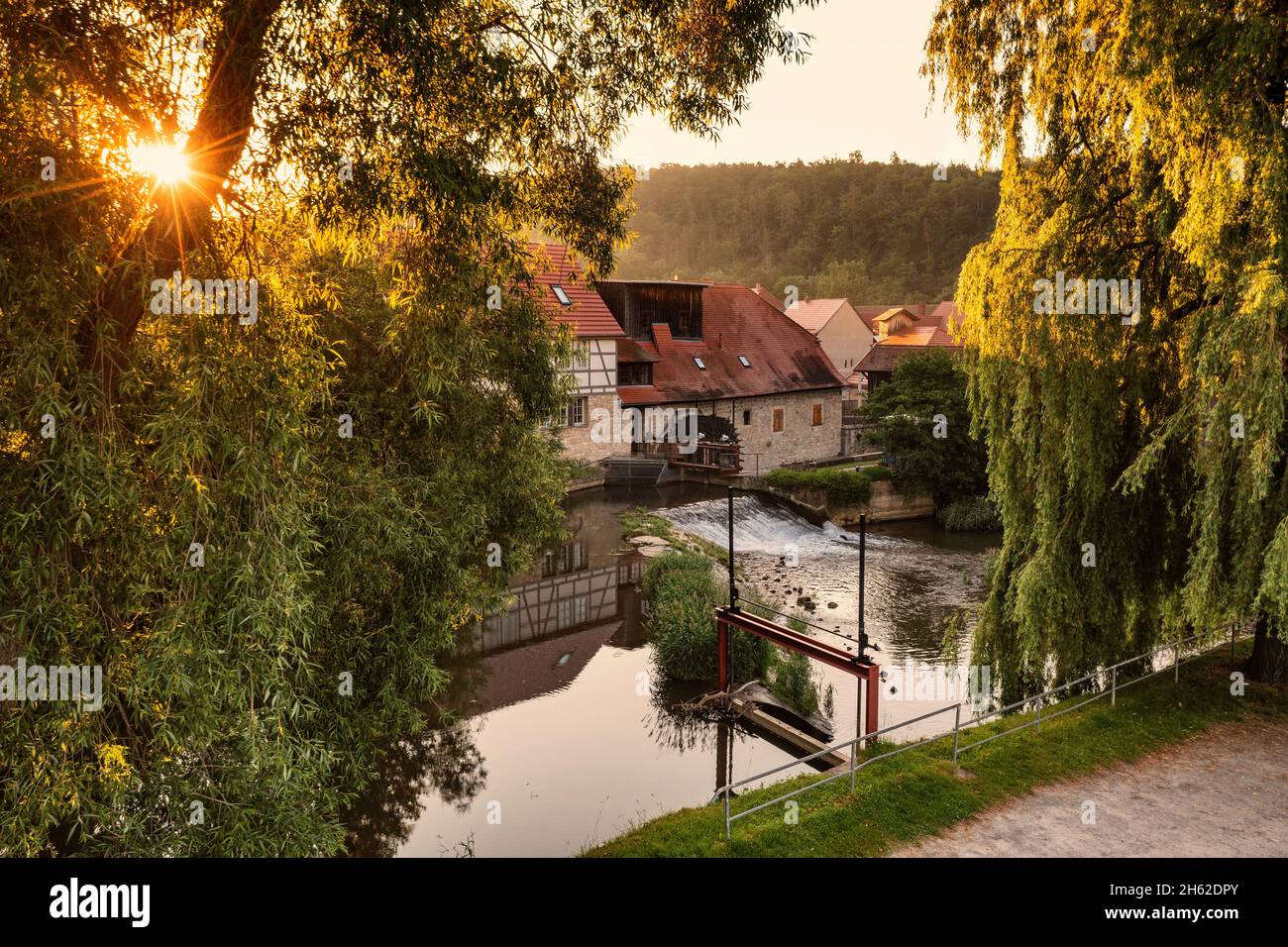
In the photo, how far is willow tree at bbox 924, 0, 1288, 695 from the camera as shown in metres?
9.55

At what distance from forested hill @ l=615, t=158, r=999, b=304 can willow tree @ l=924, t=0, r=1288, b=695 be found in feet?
208

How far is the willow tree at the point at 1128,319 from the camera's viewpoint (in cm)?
955

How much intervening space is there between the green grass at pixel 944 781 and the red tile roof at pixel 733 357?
2351cm

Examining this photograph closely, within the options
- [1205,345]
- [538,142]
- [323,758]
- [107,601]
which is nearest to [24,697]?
[107,601]

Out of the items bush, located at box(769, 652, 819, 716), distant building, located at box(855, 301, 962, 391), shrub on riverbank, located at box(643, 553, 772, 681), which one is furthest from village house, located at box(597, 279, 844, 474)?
bush, located at box(769, 652, 819, 716)

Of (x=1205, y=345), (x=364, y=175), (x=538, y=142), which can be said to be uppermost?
(x=538, y=142)

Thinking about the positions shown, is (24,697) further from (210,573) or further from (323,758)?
(323,758)

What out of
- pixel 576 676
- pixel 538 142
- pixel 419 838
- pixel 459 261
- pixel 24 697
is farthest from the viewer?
pixel 576 676

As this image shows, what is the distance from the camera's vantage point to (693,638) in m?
17.5

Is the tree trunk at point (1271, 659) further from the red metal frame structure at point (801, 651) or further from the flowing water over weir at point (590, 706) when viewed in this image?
the red metal frame structure at point (801, 651)

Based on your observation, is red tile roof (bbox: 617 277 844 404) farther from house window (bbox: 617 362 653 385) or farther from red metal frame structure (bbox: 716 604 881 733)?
red metal frame structure (bbox: 716 604 881 733)

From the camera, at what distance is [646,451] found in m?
35.3

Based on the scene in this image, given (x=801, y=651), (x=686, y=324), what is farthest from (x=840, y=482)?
(x=801, y=651)
